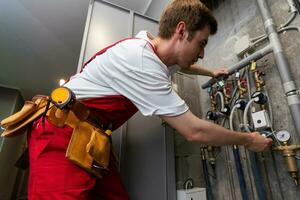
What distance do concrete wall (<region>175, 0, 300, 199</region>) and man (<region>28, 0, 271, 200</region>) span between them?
199mm

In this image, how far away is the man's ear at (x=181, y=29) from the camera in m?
0.80

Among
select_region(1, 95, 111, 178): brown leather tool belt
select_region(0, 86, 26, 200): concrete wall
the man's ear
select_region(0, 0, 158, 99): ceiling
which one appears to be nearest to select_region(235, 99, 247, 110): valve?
the man's ear

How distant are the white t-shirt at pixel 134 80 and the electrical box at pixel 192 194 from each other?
587 millimetres

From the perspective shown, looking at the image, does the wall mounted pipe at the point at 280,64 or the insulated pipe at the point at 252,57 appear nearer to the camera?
the wall mounted pipe at the point at 280,64

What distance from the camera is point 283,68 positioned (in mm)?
810

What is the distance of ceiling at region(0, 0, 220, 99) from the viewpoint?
1698mm

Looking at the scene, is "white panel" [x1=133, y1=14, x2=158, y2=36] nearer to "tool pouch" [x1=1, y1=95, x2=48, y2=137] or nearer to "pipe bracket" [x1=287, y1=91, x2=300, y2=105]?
"tool pouch" [x1=1, y1=95, x2=48, y2=137]

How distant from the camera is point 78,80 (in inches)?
30.1

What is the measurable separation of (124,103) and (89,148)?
0.20 m

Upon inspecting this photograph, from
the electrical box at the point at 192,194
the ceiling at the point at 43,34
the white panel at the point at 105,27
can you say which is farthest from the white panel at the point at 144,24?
the electrical box at the point at 192,194

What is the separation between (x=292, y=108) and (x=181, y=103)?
46 centimetres

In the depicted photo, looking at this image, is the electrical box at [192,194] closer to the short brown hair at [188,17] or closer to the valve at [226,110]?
the valve at [226,110]

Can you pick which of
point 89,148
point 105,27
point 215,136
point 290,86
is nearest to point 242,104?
point 290,86

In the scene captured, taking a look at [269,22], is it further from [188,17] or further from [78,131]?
[78,131]
